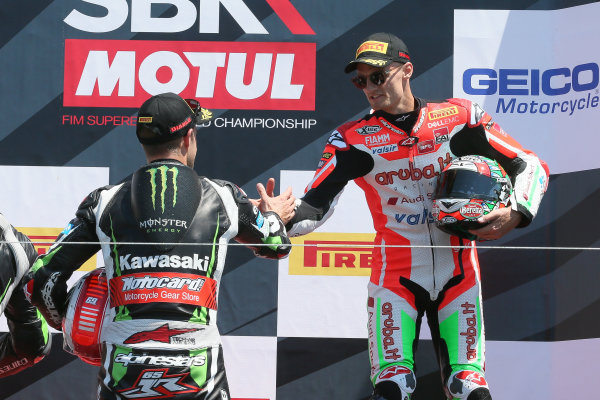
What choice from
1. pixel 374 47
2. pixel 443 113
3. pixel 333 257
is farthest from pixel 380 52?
pixel 333 257

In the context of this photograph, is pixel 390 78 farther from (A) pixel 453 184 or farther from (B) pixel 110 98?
(B) pixel 110 98

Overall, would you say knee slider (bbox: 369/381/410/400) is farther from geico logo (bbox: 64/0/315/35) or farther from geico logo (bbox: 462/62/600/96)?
geico logo (bbox: 64/0/315/35)

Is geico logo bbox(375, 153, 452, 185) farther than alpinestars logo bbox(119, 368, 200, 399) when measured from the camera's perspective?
Yes

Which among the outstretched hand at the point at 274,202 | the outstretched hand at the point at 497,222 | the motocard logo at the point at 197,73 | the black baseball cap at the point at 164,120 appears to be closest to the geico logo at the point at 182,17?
the motocard logo at the point at 197,73

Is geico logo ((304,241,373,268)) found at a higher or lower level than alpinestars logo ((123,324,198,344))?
higher

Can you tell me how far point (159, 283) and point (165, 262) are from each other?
0.20 ft

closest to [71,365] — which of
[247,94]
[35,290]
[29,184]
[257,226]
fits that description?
[29,184]

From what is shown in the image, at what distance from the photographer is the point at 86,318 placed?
Answer: 259cm

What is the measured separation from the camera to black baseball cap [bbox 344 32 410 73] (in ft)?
10.9

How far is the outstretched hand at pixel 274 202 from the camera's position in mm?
3002

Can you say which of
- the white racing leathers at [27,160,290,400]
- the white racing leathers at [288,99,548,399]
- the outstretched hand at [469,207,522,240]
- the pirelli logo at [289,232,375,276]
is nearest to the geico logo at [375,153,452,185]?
the white racing leathers at [288,99,548,399]

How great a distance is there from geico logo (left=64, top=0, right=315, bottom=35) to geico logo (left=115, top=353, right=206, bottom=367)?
232 cm

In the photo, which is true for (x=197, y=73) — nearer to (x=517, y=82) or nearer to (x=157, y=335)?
(x=517, y=82)

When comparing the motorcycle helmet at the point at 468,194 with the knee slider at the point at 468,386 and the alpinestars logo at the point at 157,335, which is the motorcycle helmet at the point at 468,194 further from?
the alpinestars logo at the point at 157,335
